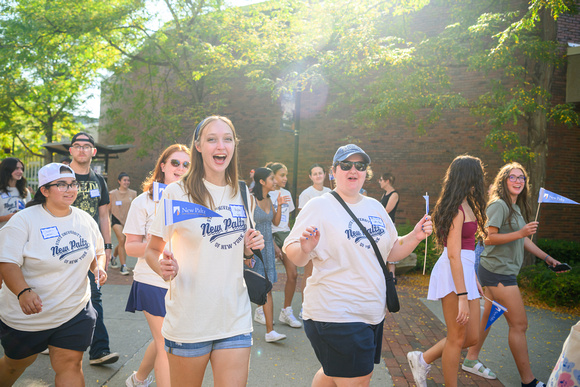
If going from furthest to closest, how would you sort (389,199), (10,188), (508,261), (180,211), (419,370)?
(389,199), (10,188), (508,261), (419,370), (180,211)

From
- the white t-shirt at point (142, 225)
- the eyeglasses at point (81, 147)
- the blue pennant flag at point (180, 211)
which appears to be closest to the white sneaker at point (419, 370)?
the white t-shirt at point (142, 225)

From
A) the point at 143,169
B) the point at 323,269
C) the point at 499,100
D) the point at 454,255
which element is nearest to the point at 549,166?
the point at 499,100

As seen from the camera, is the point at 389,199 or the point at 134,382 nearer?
the point at 134,382

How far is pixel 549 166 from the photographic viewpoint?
1388 cm

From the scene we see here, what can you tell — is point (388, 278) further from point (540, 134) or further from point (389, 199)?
→ point (540, 134)

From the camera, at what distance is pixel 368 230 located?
10.1 ft

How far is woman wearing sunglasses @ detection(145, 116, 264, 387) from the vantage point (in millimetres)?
2549

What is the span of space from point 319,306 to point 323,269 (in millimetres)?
250

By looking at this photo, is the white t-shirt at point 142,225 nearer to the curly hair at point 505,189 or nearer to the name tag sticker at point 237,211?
the name tag sticker at point 237,211

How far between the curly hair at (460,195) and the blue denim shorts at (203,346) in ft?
6.94

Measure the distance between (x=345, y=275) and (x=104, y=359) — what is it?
3.07m

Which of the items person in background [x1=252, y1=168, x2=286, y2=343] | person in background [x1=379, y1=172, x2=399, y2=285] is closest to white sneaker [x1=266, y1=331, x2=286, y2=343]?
person in background [x1=252, y1=168, x2=286, y2=343]

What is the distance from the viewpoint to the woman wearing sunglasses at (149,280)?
3504 mm

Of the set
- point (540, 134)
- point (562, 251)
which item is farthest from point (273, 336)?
point (562, 251)
